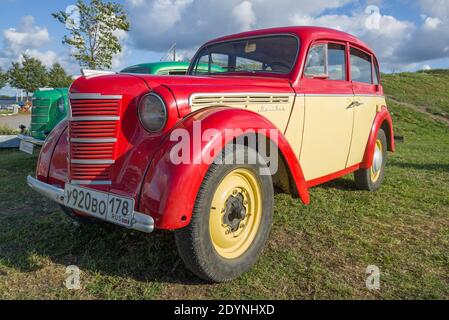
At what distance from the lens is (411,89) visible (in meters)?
19.2

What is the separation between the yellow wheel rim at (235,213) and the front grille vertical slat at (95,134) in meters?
0.73

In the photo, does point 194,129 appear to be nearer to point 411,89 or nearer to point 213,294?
point 213,294

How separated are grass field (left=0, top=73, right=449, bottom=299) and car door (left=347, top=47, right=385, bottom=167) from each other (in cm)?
64

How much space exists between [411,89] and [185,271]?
19.9 meters

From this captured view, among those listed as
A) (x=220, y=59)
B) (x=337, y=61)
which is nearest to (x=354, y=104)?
(x=337, y=61)

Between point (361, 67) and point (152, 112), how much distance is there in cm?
301

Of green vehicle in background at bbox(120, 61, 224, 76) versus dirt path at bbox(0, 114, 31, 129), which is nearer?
green vehicle in background at bbox(120, 61, 224, 76)

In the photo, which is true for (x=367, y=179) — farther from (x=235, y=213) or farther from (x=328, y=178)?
(x=235, y=213)

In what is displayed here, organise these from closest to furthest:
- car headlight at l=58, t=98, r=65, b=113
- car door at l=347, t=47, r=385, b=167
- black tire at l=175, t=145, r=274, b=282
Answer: black tire at l=175, t=145, r=274, b=282 < car door at l=347, t=47, r=385, b=167 < car headlight at l=58, t=98, r=65, b=113

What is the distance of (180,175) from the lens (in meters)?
2.06

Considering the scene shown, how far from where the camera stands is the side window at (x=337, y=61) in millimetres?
3639

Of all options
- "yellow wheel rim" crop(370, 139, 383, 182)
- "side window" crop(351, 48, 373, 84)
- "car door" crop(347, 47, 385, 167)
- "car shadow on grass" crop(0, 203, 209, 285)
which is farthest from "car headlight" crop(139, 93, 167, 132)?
"yellow wheel rim" crop(370, 139, 383, 182)

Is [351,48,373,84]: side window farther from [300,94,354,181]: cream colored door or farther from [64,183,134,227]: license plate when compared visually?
[64,183,134,227]: license plate

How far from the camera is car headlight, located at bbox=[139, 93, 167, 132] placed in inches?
89.4
